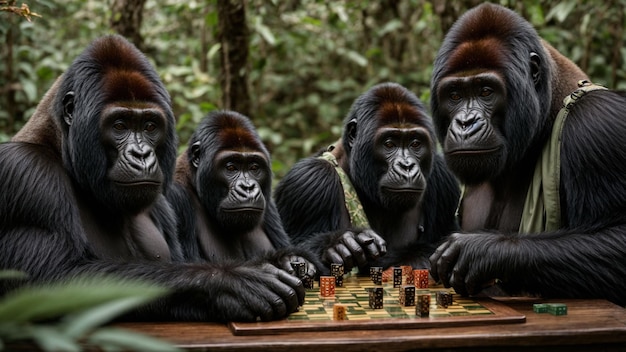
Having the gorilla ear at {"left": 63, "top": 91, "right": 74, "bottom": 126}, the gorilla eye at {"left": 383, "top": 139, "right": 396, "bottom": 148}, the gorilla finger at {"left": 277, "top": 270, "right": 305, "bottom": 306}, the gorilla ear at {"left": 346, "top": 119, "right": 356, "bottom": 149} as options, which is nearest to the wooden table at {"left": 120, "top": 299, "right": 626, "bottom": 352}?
the gorilla finger at {"left": 277, "top": 270, "right": 305, "bottom": 306}

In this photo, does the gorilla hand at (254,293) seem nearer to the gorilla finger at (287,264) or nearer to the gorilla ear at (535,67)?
the gorilla finger at (287,264)

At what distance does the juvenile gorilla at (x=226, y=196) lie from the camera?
4.47 meters

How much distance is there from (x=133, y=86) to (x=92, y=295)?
94.0 inches

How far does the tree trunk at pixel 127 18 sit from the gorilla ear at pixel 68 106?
281 centimetres

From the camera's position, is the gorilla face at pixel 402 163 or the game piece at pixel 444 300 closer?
the game piece at pixel 444 300

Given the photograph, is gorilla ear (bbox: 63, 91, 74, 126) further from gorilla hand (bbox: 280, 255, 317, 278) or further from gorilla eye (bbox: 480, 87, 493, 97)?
gorilla eye (bbox: 480, 87, 493, 97)

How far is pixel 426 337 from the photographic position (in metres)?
2.57

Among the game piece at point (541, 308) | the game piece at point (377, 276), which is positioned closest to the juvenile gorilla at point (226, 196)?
the game piece at point (377, 276)

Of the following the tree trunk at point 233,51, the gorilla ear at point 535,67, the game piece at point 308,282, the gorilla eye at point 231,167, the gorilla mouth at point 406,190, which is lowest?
the game piece at point 308,282

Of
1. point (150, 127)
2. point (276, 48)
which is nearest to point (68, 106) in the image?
point (150, 127)

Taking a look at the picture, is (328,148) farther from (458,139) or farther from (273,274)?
(273,274)

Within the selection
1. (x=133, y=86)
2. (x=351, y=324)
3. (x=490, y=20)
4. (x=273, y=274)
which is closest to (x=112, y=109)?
(x=133, y=86)

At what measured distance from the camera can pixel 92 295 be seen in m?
1.31

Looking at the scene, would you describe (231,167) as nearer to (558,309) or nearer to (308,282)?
(308,282)
